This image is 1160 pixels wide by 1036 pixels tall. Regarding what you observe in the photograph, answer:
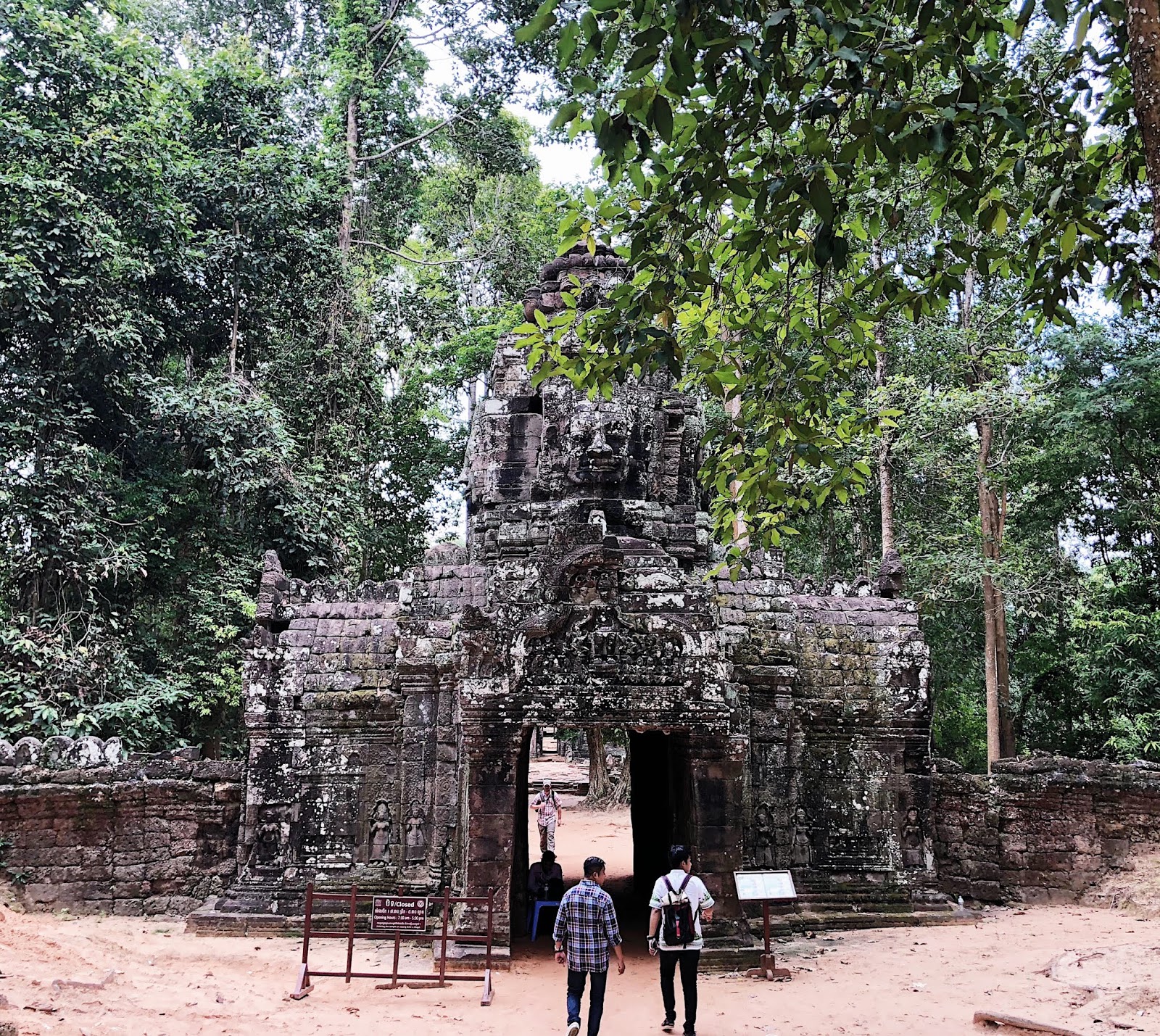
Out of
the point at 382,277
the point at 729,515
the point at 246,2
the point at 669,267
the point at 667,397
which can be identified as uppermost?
the point at 246,2

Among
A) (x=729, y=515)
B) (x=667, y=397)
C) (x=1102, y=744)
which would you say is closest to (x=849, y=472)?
(x=729, y=515)

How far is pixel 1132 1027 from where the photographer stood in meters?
6.69

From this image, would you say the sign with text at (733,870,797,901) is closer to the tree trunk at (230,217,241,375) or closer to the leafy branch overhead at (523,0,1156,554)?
the leafy branch overhead at (523,0,1156,554)

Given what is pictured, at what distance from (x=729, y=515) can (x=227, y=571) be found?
12.4 m

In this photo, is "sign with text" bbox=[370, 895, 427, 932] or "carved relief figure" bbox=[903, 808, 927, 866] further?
"carved relief figure" bbox=[903, 808, 927, 866]

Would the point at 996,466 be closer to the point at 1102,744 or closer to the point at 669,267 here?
the point at 1102,744

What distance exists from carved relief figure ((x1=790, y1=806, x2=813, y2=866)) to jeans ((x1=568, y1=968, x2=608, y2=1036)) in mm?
5119

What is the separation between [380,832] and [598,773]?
1592cm

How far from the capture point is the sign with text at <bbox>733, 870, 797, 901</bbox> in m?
9.06

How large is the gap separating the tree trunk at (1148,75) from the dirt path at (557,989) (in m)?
5.76

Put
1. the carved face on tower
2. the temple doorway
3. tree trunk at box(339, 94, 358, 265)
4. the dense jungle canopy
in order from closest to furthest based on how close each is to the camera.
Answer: the dense jungle canopy
the temple doorway
the carved face on tower
tree trunk at box(339, 94, 358, 265)

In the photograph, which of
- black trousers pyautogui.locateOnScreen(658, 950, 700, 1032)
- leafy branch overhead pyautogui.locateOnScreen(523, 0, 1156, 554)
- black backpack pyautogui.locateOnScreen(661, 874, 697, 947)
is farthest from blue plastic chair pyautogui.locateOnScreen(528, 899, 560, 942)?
leafy branch overhead pyautogui.locateOnScreen(523, 0, 1156, 554)

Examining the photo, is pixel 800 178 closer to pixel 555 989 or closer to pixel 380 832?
pixel 555 989

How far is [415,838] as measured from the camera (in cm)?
1091
